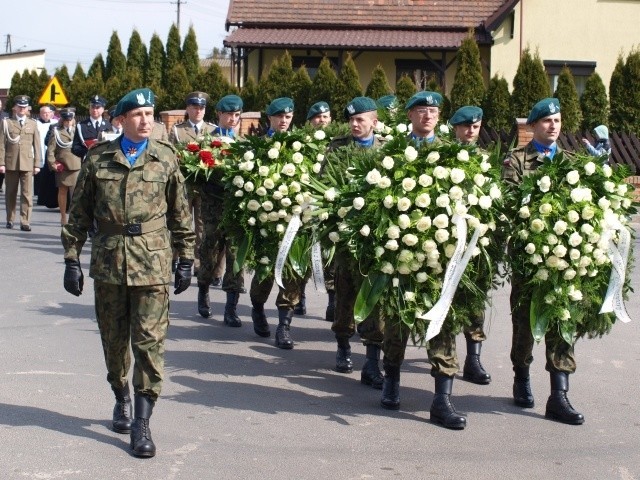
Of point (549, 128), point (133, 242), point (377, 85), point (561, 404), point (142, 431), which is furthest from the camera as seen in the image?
point (377, 85)

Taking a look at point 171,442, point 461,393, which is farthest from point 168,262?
point 461,393

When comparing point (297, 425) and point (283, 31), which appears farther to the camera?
point (283, 31)

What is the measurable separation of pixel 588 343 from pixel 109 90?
32.0 meters

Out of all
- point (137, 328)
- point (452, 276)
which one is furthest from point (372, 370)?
point (137, 328)

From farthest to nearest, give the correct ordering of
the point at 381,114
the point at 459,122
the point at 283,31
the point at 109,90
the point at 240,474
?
the point at 109,90 → the point at 283,31 → the point at 381,114 → the point at 459,122 → the point at 240,474

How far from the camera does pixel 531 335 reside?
301 inches

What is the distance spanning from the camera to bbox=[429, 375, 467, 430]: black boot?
282 inches

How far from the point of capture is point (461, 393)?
26.9 ft

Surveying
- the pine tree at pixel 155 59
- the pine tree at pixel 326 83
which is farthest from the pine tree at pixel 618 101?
the pine tree at pixel 155 59

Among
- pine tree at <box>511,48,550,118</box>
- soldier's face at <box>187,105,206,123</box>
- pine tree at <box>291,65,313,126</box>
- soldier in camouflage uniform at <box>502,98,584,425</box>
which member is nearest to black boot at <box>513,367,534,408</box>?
soldier in camouflage uniform at <box>502,98,584,425</box>

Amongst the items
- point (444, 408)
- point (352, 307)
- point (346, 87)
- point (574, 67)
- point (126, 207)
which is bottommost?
point (444, 408)

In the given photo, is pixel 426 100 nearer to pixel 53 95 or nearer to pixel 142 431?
pixel 142 431

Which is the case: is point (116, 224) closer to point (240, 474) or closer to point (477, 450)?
point (240, 474)

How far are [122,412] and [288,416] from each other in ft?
3.57
